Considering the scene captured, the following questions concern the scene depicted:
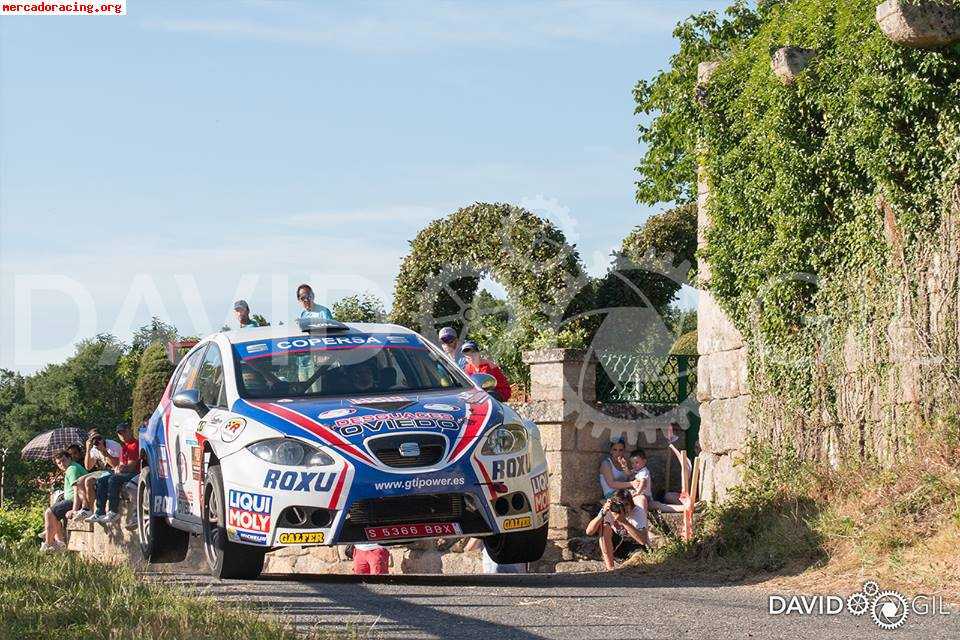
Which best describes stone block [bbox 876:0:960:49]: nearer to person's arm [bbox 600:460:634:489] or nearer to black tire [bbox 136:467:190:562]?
person's arm [bbox 600:460:634:489]

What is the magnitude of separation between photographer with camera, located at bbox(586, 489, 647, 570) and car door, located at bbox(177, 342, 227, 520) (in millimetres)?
4441

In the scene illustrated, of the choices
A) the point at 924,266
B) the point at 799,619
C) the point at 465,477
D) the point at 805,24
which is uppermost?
the point at 805,24

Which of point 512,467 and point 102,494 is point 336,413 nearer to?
point 512,467

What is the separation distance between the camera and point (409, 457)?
29.8 feet

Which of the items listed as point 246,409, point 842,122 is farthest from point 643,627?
point 842,122

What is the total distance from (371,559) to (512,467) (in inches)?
225

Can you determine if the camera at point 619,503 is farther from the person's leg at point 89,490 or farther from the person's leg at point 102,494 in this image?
the person's leg at point 89,490

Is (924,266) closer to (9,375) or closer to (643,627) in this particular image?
(643,627)

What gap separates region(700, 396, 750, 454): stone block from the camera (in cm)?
1264

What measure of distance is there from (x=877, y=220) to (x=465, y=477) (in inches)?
158

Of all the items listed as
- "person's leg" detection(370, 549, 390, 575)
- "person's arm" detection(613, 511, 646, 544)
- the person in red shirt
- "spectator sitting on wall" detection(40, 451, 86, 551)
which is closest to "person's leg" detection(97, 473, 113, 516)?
"spectator sitting on wall" detection(40, 451, 86, 551)

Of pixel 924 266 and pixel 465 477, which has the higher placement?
pixel 924 266

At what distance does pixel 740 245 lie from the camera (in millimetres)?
12477

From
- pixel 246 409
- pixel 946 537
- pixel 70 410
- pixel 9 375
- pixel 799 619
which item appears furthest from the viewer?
pixel 9 375
